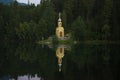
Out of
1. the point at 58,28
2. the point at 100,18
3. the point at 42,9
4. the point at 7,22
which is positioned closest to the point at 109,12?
the point at 100,18

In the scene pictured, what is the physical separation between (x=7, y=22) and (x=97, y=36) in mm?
17804

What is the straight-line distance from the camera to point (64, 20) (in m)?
62.7

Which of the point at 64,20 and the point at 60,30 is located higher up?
the point at 64,20

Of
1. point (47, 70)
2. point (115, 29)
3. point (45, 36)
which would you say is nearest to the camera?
point (47, 70)

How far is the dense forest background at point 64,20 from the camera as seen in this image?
59.4m

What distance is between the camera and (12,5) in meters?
72.3

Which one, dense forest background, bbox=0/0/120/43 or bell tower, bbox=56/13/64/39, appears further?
dense forest background, bbox=0/0/120/43

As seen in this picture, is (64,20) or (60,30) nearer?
(60,30)

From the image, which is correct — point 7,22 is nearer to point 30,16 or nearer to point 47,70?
point 30,16

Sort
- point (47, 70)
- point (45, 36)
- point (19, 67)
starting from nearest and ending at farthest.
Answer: point (47, 70)
point (19, 67)
point (45, 36)

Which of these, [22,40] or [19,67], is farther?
[22,40]

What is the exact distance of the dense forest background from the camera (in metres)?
59.4

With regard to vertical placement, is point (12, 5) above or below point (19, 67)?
above

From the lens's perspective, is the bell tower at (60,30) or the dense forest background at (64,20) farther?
the dense forest background at (64,20)
